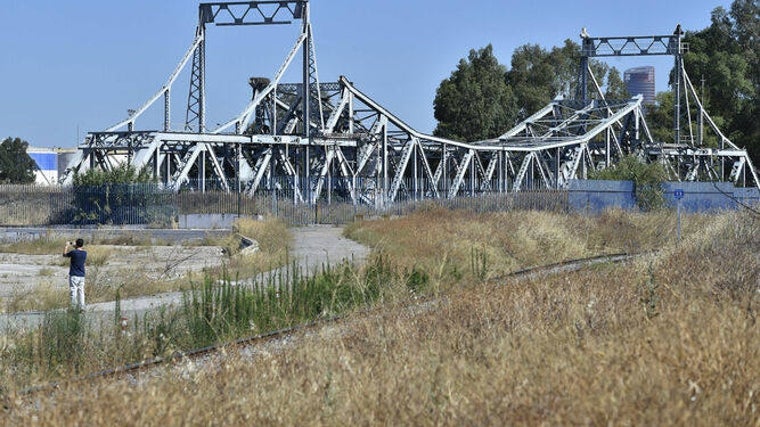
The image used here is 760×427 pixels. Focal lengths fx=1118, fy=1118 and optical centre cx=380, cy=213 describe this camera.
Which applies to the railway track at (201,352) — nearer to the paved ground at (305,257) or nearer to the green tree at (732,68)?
the paved ground at (305,257)

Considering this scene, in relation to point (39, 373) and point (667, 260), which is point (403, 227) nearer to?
point (667, 260)

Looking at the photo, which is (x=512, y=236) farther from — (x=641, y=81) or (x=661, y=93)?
(x=641, y=81)

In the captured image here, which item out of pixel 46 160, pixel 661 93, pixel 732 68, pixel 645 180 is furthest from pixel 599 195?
pixel 46 160

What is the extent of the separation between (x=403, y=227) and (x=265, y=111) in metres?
34.3

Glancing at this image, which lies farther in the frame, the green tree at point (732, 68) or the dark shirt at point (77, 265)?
the green tree at point (732, 68)


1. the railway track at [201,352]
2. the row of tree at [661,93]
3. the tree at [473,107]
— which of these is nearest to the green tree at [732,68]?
the row of tree at [661,93]

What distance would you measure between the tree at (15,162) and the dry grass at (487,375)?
311 ft

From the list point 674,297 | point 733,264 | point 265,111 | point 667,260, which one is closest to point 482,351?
point 674,297

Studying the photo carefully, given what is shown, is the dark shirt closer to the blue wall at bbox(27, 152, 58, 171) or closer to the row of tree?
the row of tree

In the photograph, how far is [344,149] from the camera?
69688 millimetres

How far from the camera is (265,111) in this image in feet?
236

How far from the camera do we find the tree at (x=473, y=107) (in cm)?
9800

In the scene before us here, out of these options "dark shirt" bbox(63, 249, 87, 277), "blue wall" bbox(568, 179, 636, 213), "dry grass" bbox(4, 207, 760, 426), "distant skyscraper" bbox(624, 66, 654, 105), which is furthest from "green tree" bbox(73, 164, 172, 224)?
"distant skyscraper" bbox(624, 66, 654, 105)

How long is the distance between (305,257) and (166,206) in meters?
22.9
